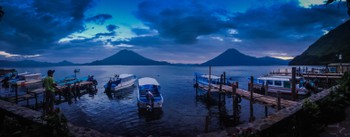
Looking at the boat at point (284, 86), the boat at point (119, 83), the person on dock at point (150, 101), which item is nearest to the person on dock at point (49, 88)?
the person on dock at point (150, 101)

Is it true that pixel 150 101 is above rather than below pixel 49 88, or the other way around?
below

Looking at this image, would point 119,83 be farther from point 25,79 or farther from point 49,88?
point 49,88

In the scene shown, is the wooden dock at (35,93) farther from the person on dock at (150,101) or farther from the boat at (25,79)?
the person on dock at (150,101)

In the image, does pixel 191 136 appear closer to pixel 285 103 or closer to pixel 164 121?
pixel 164 121

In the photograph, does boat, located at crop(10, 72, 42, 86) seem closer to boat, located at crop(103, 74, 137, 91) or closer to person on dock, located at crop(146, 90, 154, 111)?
boat, located at crop(103, 74, 137, 91)

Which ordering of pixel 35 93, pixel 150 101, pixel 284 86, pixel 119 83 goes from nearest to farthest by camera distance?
1. pixel 150 101
2. pixel 35 93
3. pixel 284 86
4. pixel 119 83

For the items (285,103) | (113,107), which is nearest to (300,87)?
(285,103)

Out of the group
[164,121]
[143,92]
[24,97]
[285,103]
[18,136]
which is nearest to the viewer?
[18,136]

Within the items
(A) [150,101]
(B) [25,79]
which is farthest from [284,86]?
(B) [25,79]

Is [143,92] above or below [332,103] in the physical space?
below

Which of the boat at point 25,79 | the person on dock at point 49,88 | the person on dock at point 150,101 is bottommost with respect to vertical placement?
the person on dock at point 150,101

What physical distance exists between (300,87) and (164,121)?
24.6 metres

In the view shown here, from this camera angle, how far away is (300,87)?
28922mm

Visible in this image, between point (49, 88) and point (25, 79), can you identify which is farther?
point (25, 79)
